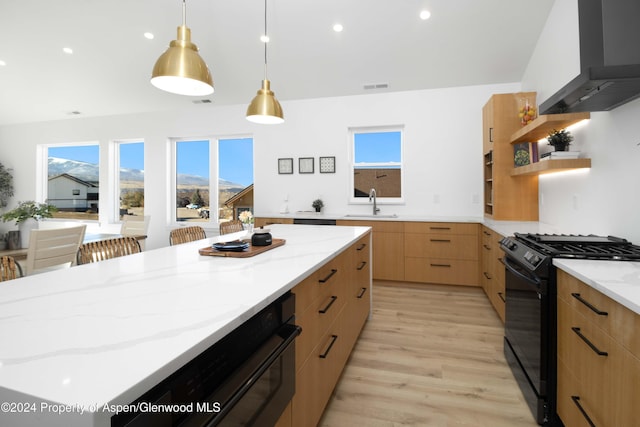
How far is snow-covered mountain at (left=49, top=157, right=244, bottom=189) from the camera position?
605 cm

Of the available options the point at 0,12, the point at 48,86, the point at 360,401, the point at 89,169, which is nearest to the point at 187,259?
the point at 360,401

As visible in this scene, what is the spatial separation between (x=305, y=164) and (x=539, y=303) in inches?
158

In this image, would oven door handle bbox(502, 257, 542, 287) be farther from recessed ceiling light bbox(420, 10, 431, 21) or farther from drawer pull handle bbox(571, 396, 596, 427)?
recessed ceiling light bbox(420, 10, 431, 21)

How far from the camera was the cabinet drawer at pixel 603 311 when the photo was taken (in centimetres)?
105

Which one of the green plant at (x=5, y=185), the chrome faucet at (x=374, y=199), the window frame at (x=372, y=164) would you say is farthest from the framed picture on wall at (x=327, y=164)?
the green plant at (x=5, y=185)

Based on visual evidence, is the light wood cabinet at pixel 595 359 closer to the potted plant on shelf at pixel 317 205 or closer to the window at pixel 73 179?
the potted plant on shelf at pixel 317 205

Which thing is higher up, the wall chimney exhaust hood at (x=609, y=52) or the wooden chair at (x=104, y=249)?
the wall chimney exhaust hood at (x=609, y=52)

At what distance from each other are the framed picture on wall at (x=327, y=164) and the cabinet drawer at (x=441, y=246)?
163cm

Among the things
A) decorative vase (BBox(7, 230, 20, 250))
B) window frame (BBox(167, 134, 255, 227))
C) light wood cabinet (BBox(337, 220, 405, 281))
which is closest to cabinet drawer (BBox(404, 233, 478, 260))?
light wood cabinet (BBox(337, 220, 405, 281))

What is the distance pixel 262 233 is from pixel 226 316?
1.17 metres

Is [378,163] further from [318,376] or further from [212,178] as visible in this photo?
[318,376]

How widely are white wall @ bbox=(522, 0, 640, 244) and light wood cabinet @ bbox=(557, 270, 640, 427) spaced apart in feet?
2.81

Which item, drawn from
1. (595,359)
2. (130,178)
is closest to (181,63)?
(595,359)

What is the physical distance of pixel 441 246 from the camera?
13.4 feet
